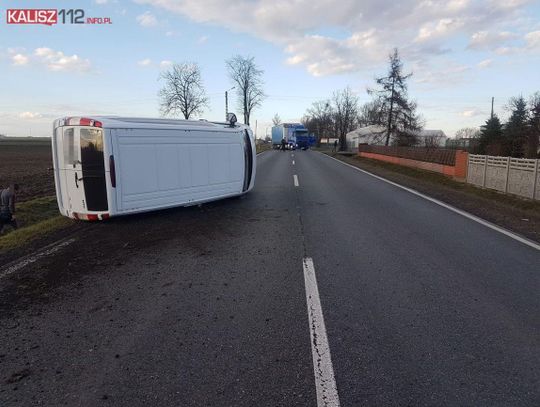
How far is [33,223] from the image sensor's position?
11.1 metres

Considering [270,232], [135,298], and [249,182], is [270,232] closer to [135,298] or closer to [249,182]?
[135,298]

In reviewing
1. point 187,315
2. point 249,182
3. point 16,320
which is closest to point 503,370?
point 187,315

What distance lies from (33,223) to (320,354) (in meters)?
10.0

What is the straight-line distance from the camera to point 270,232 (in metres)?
8.29

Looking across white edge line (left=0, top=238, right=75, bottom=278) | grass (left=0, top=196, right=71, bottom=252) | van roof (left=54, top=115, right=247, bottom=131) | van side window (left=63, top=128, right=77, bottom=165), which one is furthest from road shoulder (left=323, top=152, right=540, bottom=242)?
grass (left=0, top=196, right=71, bottom=252)

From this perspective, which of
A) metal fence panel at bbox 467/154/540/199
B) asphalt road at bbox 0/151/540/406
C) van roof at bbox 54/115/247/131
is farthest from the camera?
metal fence panel at bbox 467/154/540/199

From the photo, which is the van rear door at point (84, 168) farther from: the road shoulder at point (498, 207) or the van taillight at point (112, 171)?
the road shoulder at point (498, 207)

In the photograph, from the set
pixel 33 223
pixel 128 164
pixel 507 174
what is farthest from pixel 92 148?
pixel 507 174

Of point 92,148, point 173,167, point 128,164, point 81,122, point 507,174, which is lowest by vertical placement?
point 507,174

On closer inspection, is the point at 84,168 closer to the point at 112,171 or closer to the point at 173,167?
the point at 112,171

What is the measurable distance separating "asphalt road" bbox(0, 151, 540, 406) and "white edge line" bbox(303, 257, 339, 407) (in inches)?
0.8

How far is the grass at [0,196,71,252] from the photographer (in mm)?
7777

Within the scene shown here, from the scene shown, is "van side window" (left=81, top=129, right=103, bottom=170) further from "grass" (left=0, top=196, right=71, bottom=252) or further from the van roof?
"grass" (left=0, top=196, right=71, bottom=252)

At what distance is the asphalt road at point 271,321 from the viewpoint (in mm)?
3123
